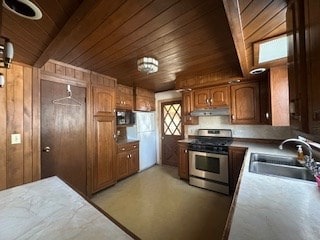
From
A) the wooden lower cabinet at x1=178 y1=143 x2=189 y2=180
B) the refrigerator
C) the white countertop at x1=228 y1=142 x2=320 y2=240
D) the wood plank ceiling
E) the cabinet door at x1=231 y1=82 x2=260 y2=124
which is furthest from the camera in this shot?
the refrigerator

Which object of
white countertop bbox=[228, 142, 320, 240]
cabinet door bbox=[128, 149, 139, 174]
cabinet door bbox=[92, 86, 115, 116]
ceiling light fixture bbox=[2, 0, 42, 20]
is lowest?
cabinet door bbox=[128, 149, 139, 174]

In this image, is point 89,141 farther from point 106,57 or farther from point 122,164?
point 106,57

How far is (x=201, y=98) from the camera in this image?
344 cm

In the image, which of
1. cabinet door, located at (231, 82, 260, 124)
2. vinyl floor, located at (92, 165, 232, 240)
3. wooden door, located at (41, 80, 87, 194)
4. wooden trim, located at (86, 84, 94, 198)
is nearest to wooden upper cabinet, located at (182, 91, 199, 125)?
cabinet door, located at (231, 82, 260, 124)

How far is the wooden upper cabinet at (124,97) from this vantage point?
12.3 ft

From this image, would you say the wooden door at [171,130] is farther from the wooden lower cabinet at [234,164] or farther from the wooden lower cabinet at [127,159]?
the wooden lower cabinet at [234,164]

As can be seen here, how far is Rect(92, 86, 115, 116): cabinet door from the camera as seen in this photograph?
9.60 ft

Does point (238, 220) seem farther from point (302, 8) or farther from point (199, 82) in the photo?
point (199, 82)

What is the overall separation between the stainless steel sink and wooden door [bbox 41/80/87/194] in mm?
2336

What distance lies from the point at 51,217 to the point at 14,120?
5.71ft

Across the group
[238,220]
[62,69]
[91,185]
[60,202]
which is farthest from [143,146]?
[238,220]

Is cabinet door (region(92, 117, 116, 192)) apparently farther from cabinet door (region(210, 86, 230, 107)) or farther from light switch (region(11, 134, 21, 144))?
cabinet door (region(210, 86, 230, 107))

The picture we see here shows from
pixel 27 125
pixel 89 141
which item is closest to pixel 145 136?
pixel 89 141

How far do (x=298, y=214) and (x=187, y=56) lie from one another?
202 cm
